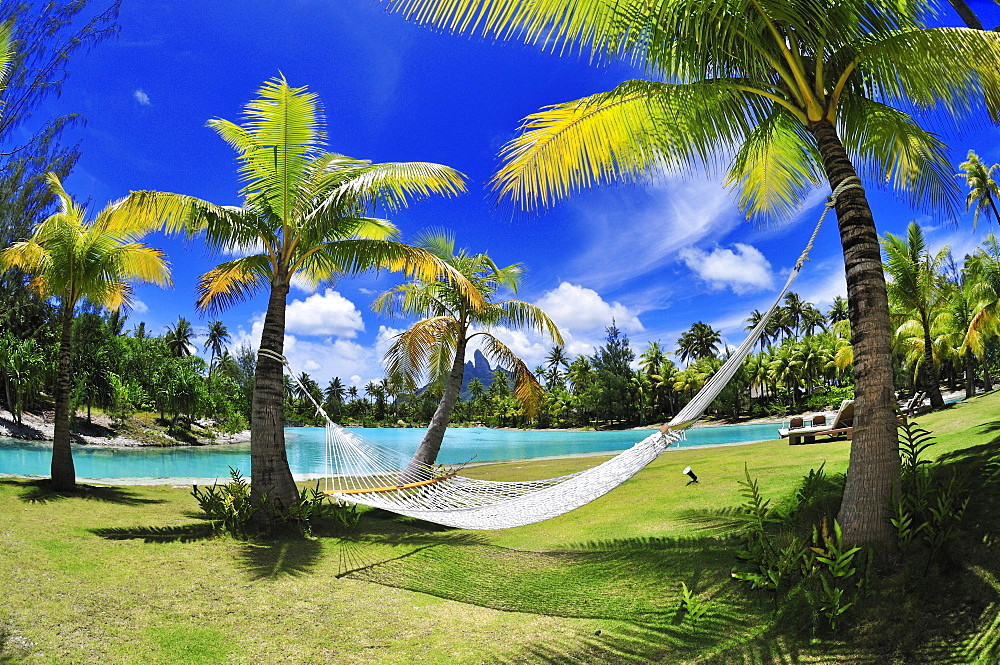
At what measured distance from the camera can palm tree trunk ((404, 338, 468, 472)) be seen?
22.1 feet

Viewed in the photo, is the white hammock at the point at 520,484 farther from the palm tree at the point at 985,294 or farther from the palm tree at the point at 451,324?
the palm tree at the point at 985,294

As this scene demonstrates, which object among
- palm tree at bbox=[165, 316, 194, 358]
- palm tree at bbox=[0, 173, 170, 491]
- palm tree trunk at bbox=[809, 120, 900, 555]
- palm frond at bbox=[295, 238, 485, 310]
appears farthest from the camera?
palm tree at bbox=[165, 316, 194, 358]

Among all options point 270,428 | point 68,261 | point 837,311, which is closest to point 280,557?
point 270,428

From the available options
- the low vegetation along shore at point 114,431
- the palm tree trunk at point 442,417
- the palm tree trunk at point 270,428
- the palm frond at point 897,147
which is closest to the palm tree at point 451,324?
the palm tree trunk at point 442,417

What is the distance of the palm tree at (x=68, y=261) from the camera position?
5.48 meters

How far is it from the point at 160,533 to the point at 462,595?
275cm

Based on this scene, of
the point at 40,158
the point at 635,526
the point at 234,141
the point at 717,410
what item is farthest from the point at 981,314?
the point at 717,410

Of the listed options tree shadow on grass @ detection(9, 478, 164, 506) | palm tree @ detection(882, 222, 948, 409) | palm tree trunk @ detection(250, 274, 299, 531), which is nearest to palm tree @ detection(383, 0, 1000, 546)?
palm tree trunk @ detection(250, 274, 299, 531)

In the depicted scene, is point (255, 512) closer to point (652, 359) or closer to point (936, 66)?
point (936, 66)

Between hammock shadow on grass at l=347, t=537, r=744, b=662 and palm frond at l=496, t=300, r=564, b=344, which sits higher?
palm frond at l=496, t=300, r=564, b=344

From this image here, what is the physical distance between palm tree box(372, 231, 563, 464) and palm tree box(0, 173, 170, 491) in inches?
120

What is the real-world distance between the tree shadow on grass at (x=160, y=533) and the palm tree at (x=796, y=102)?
3.73 metres

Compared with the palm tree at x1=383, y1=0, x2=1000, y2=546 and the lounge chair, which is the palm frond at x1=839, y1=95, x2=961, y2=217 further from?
the lounge chair

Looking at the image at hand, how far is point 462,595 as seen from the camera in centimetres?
321
